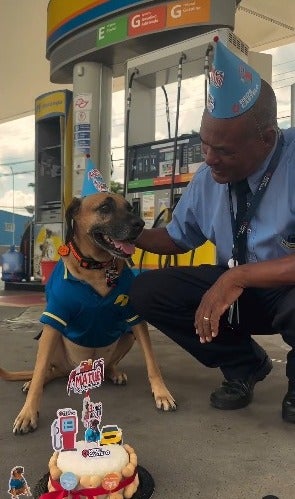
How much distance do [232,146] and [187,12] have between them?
2845 mm

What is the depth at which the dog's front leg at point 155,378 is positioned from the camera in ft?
6.17

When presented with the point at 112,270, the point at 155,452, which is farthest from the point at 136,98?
the point at 155,452

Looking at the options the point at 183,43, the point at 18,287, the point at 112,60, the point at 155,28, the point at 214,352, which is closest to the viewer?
the point at 214,352

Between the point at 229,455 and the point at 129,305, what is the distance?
73cm

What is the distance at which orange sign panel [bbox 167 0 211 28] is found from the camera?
156 inches

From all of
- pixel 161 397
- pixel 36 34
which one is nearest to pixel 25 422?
pixel 161 397

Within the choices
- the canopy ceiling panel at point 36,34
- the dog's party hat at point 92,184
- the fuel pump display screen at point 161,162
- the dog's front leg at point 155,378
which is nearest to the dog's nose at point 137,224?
the dog's party hat at point 92,184

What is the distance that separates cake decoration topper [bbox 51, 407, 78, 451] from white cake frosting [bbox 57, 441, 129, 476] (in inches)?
0.7

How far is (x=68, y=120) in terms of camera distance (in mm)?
6223

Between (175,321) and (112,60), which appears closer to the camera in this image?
(175,321)

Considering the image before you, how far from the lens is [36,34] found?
775 cm

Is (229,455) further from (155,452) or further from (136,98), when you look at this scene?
(136,98)

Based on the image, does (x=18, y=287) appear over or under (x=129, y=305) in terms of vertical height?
under

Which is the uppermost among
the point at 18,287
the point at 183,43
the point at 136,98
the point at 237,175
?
the point at 183,43
